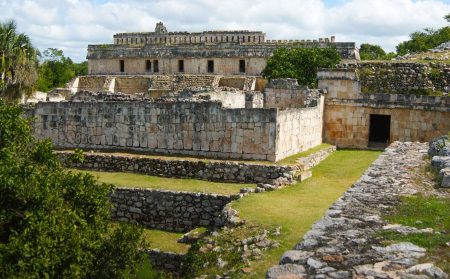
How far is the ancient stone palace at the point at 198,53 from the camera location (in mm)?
Result: 39500

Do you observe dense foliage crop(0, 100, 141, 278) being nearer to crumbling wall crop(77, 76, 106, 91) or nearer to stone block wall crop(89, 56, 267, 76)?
stone block wall crop(89, 56, 267, 76)

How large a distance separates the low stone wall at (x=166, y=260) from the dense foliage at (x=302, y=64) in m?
20.6

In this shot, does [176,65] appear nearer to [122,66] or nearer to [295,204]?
[122,66]

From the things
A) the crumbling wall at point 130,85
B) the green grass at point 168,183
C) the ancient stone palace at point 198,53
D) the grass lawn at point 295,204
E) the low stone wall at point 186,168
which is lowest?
the green grass at point 168,183

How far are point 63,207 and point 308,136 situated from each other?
1131 cm

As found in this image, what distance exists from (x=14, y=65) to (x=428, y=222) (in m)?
23.1

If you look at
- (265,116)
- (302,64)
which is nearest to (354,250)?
(265,116)

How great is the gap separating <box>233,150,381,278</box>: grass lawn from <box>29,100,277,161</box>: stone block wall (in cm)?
187

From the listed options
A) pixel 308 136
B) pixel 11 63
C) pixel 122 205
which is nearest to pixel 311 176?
pixel 308 136

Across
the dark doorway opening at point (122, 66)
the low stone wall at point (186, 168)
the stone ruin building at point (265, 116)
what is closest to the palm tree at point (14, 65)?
the stone ruin building at point (265, 116)

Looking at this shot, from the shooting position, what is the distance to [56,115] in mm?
17375

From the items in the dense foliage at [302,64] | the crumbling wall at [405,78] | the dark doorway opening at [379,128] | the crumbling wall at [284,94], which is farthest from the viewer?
the dense foliage at [302,64]

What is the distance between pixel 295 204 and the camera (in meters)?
11.0

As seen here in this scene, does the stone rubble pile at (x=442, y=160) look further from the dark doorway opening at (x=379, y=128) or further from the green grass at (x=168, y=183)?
the dark doorway opening at (x=379, y=128)
